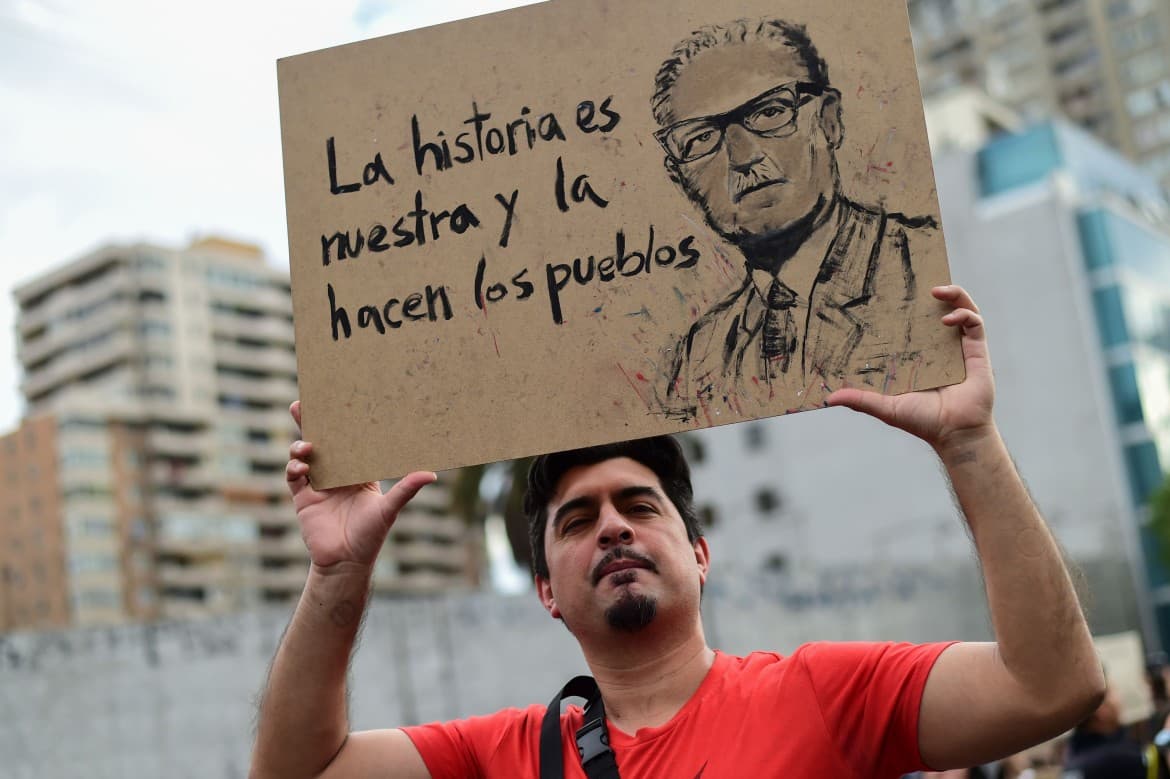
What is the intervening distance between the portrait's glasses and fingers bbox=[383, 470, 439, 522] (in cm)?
87

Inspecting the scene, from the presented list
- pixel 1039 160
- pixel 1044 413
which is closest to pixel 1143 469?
pixel 1044 413

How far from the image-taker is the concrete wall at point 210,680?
42.8 ft

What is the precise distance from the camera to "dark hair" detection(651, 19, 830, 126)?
2807 mm

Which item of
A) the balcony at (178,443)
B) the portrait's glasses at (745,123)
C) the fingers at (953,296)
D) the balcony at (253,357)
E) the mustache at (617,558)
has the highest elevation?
the balcony at (253,357)

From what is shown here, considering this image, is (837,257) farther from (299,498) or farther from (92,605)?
(92,605)

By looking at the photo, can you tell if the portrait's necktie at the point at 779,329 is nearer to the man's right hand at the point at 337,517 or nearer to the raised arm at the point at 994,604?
the raised arm at the point at 994,604

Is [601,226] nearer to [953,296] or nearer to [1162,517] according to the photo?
[953,296]

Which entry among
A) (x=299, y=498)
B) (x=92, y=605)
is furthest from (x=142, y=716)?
(x=92, y=605)

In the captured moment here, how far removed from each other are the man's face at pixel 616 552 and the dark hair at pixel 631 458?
23 millimetres

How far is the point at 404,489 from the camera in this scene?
2.79 metres

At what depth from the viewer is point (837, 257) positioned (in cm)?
271

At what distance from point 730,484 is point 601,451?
51.1 meters

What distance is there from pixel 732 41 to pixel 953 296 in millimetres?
739

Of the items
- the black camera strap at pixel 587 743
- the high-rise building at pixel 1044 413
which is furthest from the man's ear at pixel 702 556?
the high-rise building at pixel 1044 413
